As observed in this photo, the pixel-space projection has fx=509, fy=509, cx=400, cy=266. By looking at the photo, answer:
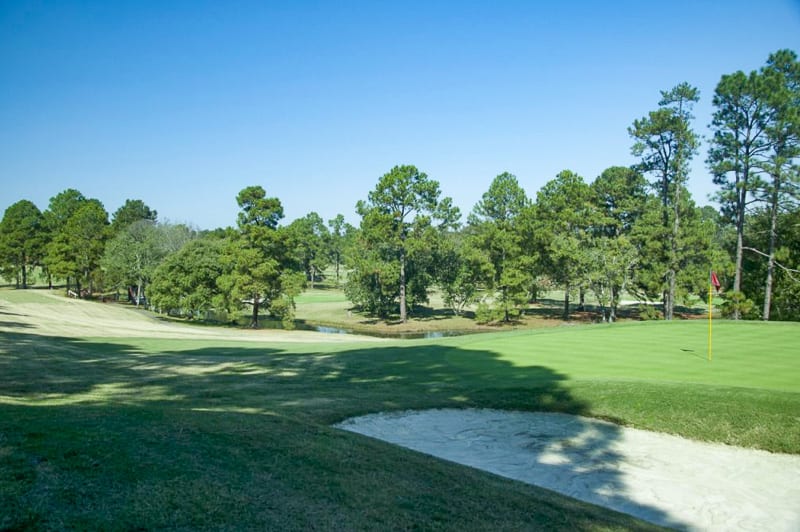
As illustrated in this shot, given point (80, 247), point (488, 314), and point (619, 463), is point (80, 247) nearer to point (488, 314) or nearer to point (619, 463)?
point (488, 314)

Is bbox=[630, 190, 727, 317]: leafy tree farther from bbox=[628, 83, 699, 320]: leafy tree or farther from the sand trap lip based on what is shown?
the sand trap lip

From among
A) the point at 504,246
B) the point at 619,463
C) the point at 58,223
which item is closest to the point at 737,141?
the point at 504,246

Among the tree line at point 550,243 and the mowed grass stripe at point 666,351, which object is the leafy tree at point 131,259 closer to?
the tree line at point 550,243

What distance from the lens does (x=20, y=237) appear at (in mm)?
70312

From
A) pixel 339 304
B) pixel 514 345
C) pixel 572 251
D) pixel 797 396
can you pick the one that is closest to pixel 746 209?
pixel 572 251

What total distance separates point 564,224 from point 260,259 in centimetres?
3204

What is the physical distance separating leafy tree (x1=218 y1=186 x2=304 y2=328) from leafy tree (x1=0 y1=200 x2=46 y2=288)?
38515 mm

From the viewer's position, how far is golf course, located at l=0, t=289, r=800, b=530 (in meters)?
5.47

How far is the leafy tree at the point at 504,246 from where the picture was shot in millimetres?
54844

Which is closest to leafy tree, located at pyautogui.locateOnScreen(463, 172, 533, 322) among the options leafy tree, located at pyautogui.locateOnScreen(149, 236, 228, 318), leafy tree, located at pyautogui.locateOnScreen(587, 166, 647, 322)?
leafy tree, located at pyautogui.locateOnScreen(587, 166, 647, 322)

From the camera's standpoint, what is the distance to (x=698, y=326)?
25.2 metres

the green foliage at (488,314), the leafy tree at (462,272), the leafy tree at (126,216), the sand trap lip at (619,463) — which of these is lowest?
the green foliage at (488,314)

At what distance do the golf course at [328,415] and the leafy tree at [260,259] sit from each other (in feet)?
76.1

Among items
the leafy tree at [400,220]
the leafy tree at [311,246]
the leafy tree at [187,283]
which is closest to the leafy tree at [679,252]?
the leafy tree at [400,220]
